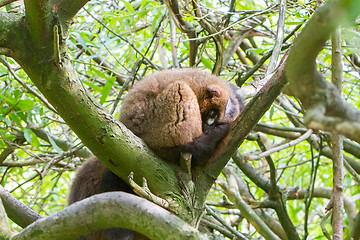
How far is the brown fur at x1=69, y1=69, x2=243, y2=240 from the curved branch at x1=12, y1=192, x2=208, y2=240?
0.79 meters

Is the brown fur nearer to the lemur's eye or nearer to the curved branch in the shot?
the lemur's eye

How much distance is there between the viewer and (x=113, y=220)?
2.19 m

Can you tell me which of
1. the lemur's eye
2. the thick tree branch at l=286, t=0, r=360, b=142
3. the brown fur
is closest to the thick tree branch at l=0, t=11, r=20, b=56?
the brown fur

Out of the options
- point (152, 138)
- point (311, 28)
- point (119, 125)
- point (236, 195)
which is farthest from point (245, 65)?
point (311, 28)

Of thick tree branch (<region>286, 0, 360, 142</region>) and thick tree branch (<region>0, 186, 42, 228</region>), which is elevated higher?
thick tree branch (<region>286, 0, 360, 142</region>)

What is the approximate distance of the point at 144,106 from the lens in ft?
11.1

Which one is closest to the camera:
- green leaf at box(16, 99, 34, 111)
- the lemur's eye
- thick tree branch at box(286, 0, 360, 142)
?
thick tree branch at box(286, 0, 360, 142)

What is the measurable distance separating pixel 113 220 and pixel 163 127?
114cm

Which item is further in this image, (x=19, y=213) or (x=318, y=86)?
(x=19, y=213)

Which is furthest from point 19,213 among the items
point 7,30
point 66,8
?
point 66,8

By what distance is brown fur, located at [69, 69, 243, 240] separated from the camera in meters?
3.11

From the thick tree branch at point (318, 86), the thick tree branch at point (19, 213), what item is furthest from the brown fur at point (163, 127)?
the thick tree branch at point (318, 86)

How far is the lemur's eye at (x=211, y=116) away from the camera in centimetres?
368

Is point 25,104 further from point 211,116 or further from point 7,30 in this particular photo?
point 7,30
